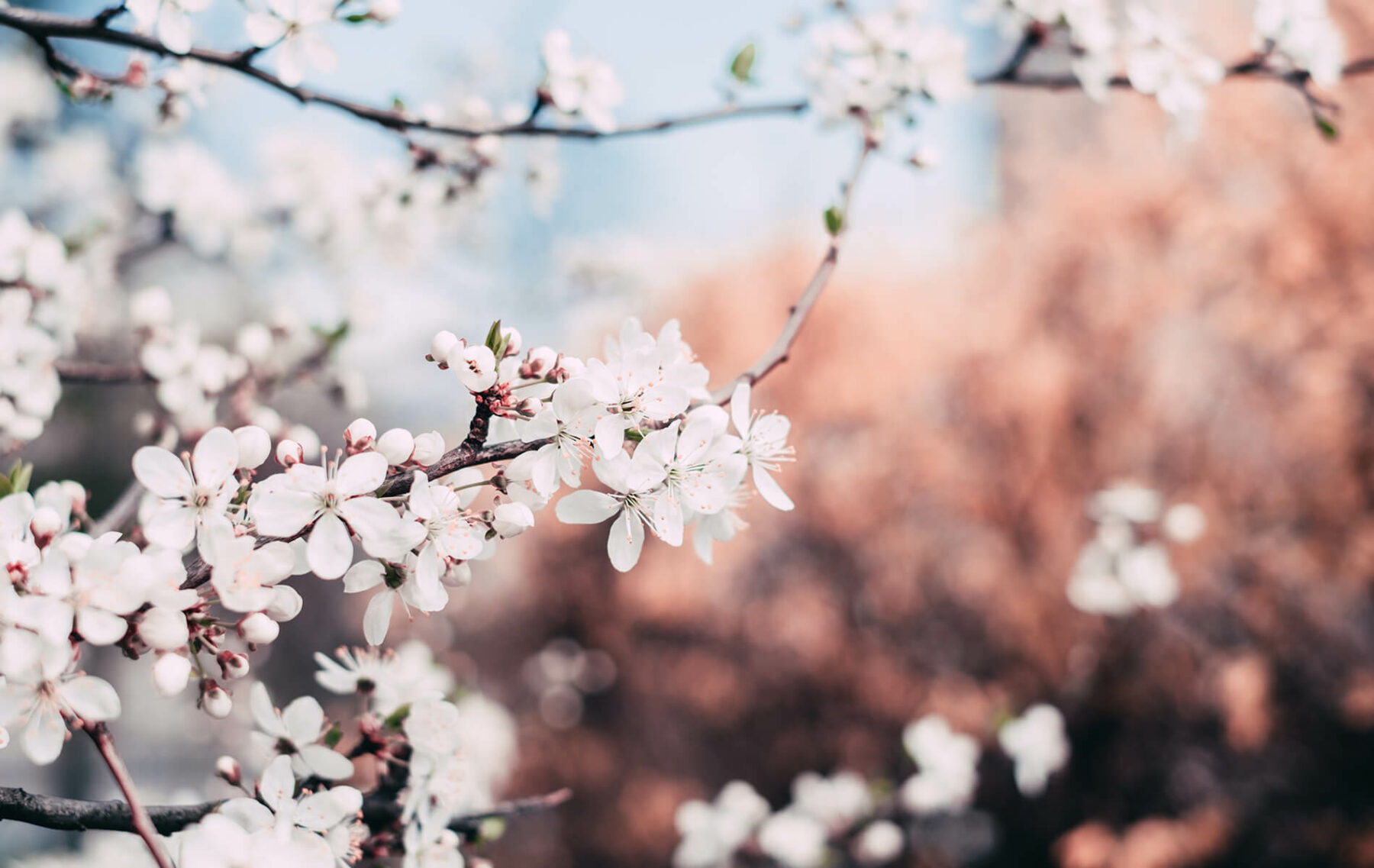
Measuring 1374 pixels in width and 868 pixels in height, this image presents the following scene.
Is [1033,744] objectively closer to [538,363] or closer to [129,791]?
[538,363]

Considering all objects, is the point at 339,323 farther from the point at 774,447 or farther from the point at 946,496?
the point at 946,496

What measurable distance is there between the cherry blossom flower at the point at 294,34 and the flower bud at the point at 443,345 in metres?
0.54

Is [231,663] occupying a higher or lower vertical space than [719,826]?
lower

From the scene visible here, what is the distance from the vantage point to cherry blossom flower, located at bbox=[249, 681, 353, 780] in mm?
945

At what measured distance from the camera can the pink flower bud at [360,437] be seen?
2.65 ft

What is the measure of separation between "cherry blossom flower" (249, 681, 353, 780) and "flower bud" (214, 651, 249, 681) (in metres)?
0.16

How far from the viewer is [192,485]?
0.79 metres

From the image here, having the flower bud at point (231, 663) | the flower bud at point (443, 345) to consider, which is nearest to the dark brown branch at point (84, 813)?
the flower bud at point (231, 663)

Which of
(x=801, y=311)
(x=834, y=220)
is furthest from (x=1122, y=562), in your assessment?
(x=801, y=311)

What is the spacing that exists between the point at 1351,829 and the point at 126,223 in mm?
5345

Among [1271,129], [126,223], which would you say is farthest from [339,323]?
[1271,129]

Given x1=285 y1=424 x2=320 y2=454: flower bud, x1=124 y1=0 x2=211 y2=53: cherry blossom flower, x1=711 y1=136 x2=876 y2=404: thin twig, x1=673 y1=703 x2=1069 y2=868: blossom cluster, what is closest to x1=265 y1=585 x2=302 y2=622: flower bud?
x1=285 y1=424 x2=320 y2=454: flower bud

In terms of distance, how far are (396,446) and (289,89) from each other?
682mm

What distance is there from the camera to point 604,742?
577cm
